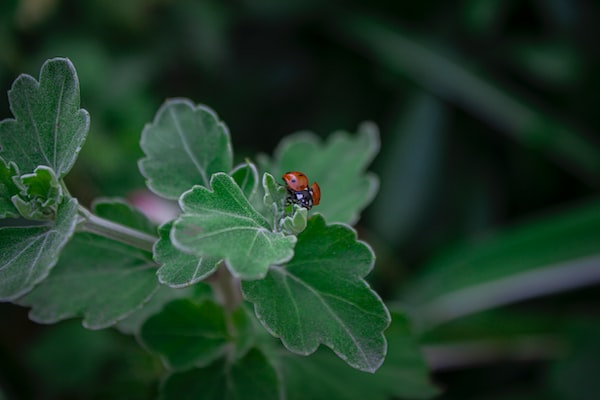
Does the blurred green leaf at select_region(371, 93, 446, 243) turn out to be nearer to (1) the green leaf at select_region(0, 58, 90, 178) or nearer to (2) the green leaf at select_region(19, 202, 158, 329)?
(2) the green leaf at select_region(19, 202, 158, 329)

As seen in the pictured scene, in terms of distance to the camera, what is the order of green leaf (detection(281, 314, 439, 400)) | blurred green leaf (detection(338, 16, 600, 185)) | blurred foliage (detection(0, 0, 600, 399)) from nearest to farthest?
green leaf (detection(281, 314, 439, 400)) < blurred foliage (detection(0, 0, 600, 399)) < blurred green leaf (detection(338, 16, 600, 185))

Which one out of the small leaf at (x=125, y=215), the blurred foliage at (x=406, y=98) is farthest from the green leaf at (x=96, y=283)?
the blurred foliage at (x=406, y=98)

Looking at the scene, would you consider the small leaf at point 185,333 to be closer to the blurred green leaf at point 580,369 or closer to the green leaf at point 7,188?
the green leaf at point 7,188

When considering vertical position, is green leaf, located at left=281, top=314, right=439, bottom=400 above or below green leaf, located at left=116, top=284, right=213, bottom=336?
above

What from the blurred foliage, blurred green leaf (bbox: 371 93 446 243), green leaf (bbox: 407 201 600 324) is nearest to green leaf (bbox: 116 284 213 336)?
the blurred foliage

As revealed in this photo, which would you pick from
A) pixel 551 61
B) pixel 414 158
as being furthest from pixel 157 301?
pixel 551 61

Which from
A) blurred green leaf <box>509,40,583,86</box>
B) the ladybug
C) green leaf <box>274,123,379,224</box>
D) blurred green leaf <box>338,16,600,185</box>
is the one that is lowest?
the ladybug

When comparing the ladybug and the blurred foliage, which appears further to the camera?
the blurred foliage
